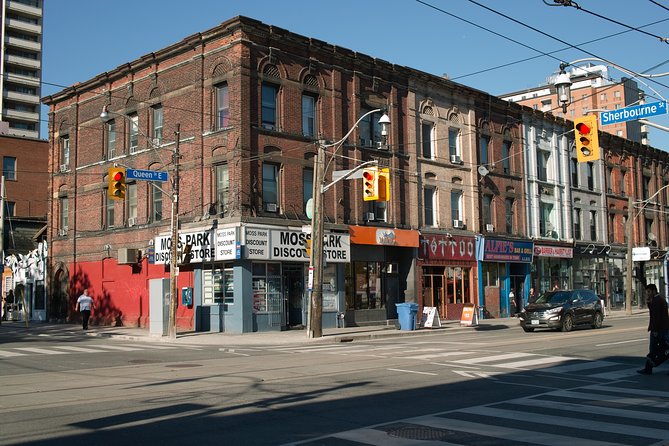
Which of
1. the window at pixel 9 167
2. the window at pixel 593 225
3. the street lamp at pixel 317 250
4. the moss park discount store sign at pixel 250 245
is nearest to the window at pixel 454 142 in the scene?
the moss park discount store sign at pixel 250 245

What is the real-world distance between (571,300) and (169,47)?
2025 cm

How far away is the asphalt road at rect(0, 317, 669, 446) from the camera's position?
8516 mm

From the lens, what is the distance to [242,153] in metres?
28.3

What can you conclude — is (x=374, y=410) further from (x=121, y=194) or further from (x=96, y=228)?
(x=96, y=228)

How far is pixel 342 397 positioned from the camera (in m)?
11.4

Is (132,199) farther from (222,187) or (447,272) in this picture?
(447,272)

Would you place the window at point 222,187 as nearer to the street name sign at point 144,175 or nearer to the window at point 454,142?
the street name sign at point 144,175

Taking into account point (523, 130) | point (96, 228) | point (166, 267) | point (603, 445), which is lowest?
point (603, 445)

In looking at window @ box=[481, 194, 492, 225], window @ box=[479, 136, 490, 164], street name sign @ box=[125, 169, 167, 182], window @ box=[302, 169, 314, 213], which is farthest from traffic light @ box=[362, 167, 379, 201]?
window @ box=[479, 136, 490, 164]

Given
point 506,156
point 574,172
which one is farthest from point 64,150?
point 574,172

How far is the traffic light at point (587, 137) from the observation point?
1825 cm

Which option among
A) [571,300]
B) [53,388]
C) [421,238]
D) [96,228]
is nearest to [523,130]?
[421,238]

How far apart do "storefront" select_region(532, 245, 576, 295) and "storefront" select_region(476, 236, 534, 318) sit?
1209 millimetres

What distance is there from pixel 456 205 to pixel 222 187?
1494cm
